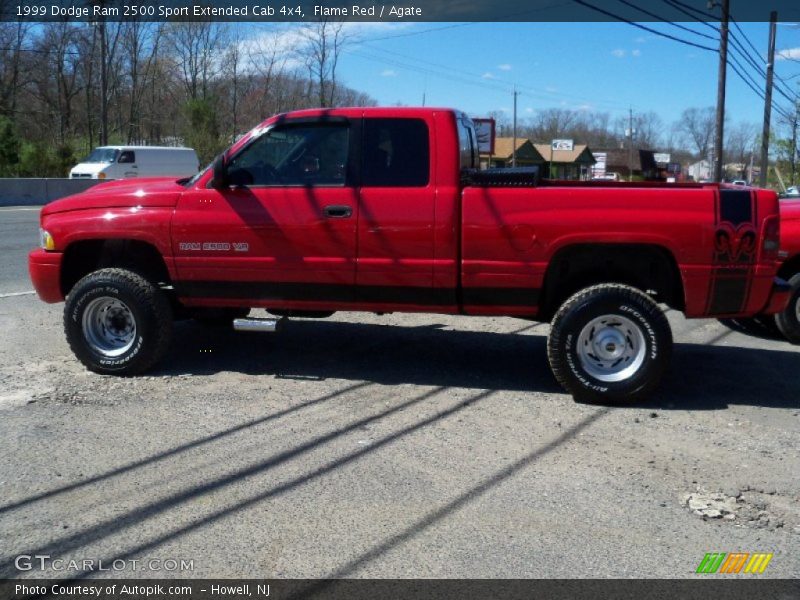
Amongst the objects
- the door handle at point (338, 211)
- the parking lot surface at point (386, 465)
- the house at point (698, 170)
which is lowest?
the parking lot surface at point (386, 465)

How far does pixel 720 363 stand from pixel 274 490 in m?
4.69

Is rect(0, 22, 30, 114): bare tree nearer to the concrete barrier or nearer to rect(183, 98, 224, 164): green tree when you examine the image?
rect(183, 98, 224, 164): green tree

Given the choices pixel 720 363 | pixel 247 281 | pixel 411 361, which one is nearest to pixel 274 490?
pixel 247 281

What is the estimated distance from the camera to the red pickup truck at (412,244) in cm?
576

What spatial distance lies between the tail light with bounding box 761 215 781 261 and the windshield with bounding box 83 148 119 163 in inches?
1100

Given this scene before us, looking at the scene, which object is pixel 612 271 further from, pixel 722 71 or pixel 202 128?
pixel 202 128

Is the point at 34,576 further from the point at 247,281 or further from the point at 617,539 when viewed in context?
the point at 247,281

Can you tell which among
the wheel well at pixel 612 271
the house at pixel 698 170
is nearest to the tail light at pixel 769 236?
the wheel well at pixel 612 271

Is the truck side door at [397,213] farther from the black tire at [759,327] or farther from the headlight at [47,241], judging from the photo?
the black tire at [759,327]

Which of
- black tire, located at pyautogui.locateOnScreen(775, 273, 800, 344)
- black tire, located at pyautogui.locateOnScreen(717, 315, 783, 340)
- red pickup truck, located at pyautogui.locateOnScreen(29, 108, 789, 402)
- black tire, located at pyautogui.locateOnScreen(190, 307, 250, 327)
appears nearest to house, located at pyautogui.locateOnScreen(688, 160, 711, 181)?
black tire, located at pyautogui.locateOnScreen(717, 315, 783, 340)

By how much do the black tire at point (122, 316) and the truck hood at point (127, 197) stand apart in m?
0.55

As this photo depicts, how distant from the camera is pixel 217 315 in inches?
291

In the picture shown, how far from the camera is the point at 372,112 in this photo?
6215 mm

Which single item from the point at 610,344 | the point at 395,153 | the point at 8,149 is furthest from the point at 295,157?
the point at 8,149
